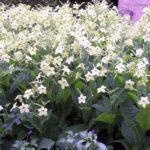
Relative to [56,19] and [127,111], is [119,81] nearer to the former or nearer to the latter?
[127,111]

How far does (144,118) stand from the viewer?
203cm

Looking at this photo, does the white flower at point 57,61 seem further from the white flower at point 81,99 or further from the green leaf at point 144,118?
the green leaf at point 144,118

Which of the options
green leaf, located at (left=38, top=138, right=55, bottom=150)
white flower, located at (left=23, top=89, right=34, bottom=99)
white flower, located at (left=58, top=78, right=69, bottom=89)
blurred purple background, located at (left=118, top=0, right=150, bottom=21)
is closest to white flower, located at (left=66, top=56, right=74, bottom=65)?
white flower, located at (left=58, top=78, right=69, bottom=89)

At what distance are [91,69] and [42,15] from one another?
4.11 feet

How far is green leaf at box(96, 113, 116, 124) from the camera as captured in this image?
2.08m

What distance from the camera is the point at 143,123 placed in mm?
2049

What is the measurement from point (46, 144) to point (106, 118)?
29 centimetres

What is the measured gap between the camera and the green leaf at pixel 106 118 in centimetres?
208

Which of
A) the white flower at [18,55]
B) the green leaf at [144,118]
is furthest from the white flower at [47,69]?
the green leaf at [144,118]

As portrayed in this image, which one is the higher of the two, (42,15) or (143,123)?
(42,15)

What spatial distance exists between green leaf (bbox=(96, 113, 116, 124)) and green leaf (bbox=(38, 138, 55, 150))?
0.23 meters

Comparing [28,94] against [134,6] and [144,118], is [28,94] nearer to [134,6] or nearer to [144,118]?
[144,118]

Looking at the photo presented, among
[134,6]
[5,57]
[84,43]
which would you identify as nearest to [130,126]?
[84,43]

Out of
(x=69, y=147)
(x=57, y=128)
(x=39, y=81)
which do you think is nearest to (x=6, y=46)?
(x=39, y=81)
